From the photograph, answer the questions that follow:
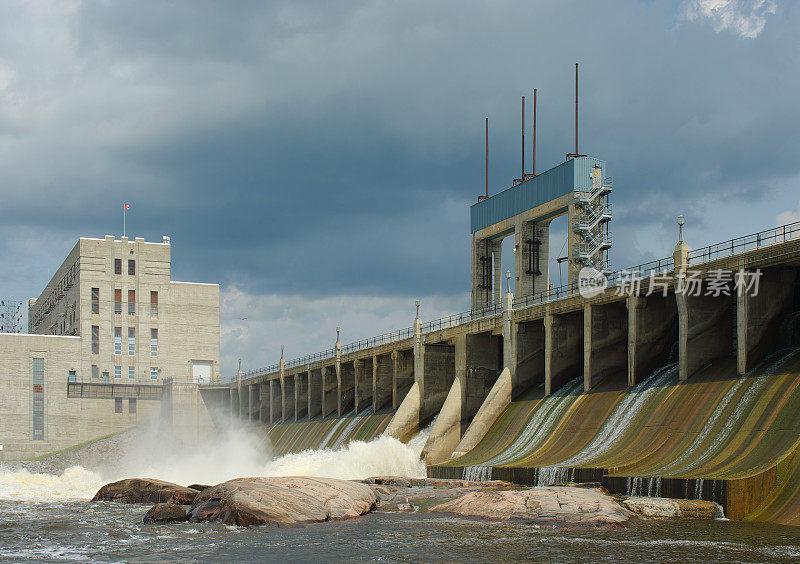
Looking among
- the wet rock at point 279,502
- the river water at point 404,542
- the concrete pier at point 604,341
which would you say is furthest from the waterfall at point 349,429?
the river water at point 404,542

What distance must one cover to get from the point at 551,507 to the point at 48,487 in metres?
32.7

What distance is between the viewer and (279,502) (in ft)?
97.6

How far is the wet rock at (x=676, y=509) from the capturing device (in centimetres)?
2731

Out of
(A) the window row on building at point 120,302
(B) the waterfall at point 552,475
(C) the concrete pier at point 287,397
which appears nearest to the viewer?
(B) the waterfall at point 552,475

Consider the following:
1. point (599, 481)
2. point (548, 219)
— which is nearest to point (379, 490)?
point (599, 481)

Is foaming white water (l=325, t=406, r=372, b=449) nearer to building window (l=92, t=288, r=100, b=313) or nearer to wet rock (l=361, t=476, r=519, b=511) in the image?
wet rock (l=361, t=476, r=519, b=511)

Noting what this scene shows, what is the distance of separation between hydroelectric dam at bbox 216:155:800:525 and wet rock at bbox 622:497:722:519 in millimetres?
474

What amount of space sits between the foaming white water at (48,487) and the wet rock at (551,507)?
21051 mm

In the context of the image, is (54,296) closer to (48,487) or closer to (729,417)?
(48,487)

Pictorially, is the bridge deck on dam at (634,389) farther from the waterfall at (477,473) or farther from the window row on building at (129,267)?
the window row on building at (129,267)

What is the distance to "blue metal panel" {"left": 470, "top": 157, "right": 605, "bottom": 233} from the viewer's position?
6053 cm

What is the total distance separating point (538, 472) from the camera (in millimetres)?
36594

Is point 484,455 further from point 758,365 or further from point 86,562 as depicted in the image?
point 86,562

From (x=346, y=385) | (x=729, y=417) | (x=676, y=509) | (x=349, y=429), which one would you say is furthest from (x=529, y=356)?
(x=346, y=385)
